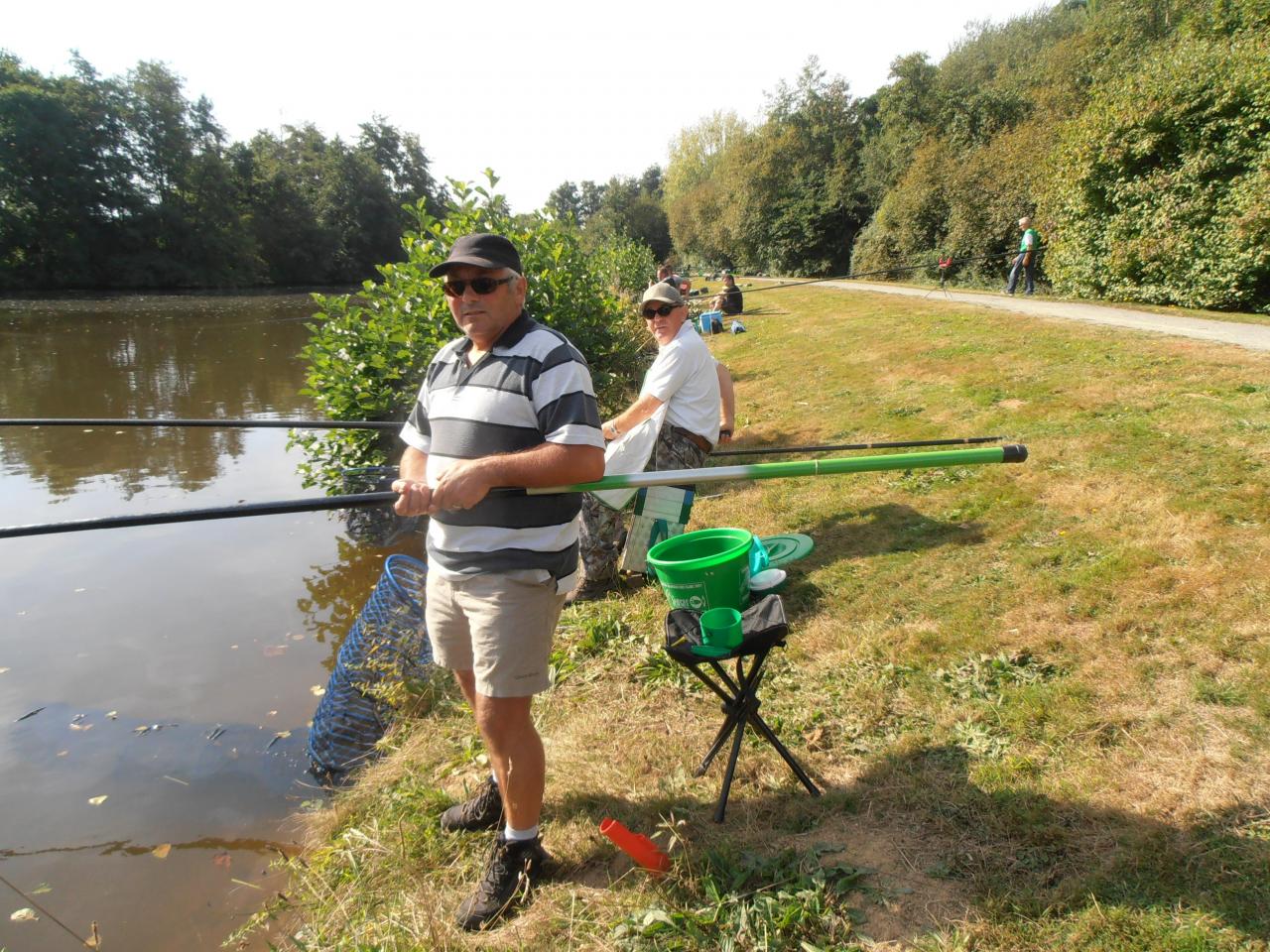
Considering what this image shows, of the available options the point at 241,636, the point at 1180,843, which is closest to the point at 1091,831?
the point at 1180,843

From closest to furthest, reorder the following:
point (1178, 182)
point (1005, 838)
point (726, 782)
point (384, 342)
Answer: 1. point (1005, 838)
2. point (726, 782)
3. point (384, 342)
4. point (1178, 182)

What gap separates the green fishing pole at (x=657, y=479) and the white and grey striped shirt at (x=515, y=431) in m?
0.09

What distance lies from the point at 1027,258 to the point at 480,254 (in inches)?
728

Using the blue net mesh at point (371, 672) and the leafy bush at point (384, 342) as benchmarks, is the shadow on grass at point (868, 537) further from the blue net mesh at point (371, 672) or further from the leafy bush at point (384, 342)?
the leafy bush at point (384, 342)

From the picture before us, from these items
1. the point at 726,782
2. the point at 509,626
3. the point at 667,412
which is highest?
the point at 667,412

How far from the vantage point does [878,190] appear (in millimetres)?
36906

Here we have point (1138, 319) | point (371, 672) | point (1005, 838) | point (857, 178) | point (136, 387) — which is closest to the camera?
point (1005, 838)

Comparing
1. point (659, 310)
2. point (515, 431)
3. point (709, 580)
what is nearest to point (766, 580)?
point (709, 580)

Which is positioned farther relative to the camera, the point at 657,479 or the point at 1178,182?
the point at 1178,182

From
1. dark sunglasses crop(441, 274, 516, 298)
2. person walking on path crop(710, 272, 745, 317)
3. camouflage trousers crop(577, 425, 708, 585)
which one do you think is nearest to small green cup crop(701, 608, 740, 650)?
dark sunglasses crop(441, 274, 516, 298)

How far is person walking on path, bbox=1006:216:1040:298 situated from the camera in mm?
16891

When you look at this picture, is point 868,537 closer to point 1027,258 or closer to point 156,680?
point 156,680

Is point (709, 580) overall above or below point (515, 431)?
below

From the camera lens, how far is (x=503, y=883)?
2625mm
